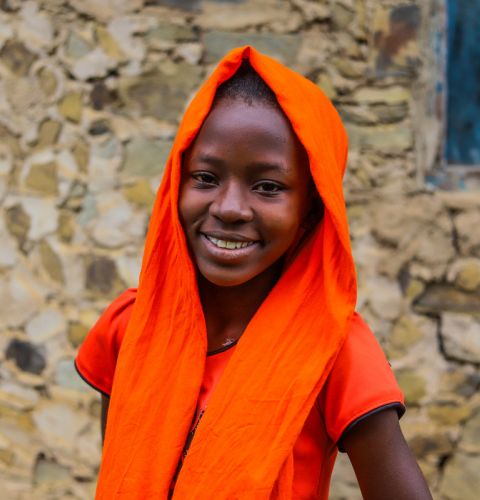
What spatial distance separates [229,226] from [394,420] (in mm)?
432

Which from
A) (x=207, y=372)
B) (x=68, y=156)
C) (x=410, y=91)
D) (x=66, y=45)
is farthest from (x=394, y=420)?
(x=66, y=45)

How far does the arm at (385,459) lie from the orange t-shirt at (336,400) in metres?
0.02

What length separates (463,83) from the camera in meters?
2.37

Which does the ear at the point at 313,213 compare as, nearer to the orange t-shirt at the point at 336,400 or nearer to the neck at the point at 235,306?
the neck at the point at 235,306

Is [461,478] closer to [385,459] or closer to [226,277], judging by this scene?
[385,459]

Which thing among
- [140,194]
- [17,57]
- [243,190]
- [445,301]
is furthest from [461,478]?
[17,57]

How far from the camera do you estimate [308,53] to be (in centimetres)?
225

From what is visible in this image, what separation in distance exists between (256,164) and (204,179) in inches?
4.5

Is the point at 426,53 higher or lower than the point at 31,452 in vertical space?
higher

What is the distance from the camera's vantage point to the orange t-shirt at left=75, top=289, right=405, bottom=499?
1115mm

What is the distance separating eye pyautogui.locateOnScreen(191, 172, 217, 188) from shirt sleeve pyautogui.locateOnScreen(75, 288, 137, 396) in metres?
0.36

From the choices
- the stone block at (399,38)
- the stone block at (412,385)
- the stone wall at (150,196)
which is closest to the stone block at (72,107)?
the stone wall at (150,196)

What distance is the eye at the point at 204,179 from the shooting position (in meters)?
1.24

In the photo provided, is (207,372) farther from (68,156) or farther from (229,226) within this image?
(68,156)
